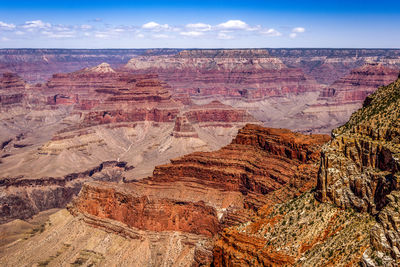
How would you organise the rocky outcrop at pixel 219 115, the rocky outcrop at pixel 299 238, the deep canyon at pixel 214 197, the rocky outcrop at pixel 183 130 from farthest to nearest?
the rocky outcrop at pixel 219 115, the rocky outcrop at pixel 183 130, the deep canyon at pixel 214 197, the rocky outcrop at pixel 299 238

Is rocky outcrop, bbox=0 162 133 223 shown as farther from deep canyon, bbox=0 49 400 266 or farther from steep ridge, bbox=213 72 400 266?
steep ridge, bbox=213 72 400 266

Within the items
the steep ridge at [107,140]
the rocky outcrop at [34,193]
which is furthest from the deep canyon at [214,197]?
the steep ridge at [107,140]

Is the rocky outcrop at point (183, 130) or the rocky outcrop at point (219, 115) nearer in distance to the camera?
the rocky outcrop at point (183, 130)

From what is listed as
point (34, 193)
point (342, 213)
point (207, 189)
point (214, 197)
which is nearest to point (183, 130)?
point (34, 193)

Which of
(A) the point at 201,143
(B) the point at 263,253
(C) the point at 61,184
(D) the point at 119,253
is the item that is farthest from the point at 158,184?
(A) the point at 201,143

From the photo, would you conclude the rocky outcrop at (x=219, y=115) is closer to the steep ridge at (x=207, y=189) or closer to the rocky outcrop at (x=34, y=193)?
the rocky outcrop at (x=34, y=193)

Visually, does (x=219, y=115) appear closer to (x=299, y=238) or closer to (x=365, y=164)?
(x=299, y=238)

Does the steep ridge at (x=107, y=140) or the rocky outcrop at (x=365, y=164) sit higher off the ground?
the rocky outcrop at (x=365, y=164)
